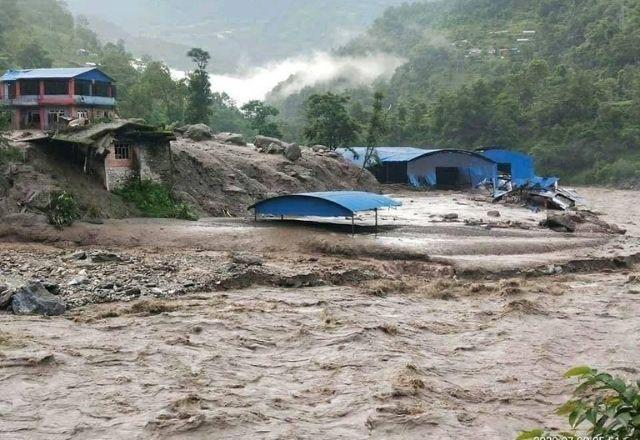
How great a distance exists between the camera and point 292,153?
1428 inches

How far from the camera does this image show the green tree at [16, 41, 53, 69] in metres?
57.5

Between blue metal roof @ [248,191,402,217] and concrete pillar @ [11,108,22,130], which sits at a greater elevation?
concrete pillar @ [11,108,22,130]

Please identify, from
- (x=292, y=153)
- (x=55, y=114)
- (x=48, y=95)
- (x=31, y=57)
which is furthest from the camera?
(x=31, y=57)

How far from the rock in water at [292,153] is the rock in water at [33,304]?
22.5 m

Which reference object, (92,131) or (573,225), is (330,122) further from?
(92,131)

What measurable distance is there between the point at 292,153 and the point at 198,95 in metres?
9.92

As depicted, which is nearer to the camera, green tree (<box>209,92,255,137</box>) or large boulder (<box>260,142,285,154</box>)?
large boulder (<box>260,142,285,154</box>)

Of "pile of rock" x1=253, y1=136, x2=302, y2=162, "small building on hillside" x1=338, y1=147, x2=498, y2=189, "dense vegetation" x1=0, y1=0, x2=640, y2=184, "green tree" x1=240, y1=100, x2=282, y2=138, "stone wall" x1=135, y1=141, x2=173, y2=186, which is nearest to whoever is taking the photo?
"stone wall" x1=135, y1=141, x2=173, y2=186

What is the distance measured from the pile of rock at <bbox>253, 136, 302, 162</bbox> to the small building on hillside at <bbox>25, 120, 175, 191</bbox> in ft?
31.8

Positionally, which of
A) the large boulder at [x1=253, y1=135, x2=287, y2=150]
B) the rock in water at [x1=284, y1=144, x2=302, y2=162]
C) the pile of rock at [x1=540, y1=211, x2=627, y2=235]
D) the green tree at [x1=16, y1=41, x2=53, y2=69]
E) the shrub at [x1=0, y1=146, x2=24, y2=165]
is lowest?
the pile of rock at [x1=540, y1=211, x2=627, y2=235]

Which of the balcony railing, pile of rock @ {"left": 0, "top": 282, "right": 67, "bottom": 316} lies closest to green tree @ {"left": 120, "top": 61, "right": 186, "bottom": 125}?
the balcony railing

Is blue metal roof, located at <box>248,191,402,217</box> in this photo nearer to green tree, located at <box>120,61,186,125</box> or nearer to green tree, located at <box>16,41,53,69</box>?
green tree, located at <box>120,61,186,125</box>

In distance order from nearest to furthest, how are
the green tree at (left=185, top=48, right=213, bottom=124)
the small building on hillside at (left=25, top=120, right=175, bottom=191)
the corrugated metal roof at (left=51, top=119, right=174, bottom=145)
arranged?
the corrugated metal roof at (left=51, top=119, right=174, bottom=145), the small building on hillside at (left=25, top=120, right=175, bottom=191), the green tree at (left=185, top=48, right=213, bottom=124)

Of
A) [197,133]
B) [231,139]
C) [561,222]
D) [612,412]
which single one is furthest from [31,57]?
[612,412]
